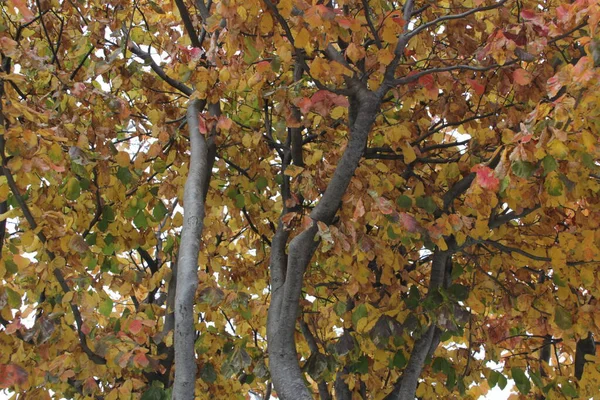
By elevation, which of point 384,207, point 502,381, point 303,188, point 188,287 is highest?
point 303,188

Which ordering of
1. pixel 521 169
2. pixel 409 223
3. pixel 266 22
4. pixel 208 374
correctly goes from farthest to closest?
1. pixel 208 374
2. pixel 409 223
3. pixel 266 22
4. pixel 521 169

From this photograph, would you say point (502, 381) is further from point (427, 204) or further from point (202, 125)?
point (202, 125)

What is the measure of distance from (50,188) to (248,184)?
160 centimetres

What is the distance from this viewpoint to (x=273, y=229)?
7.07m

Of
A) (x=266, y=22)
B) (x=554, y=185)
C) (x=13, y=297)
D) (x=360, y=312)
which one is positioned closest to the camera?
(x=554, y=185)

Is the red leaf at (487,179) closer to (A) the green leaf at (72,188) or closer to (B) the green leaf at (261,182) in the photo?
(B) the green leaf at (261,182)

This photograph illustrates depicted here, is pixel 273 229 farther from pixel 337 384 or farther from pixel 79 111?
pixel 79 111

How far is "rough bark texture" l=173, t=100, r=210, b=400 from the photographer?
4.26 metres

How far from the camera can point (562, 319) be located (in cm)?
573

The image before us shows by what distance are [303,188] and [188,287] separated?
49.7 inches

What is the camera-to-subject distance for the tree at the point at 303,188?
183 inches

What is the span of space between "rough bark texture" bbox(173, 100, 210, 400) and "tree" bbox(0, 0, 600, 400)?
1 centimetres

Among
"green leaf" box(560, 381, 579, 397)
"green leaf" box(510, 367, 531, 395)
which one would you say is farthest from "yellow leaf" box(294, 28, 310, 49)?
"green leaf" box(560, 381, 579, 397)

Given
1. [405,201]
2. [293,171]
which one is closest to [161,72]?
[293,171]
